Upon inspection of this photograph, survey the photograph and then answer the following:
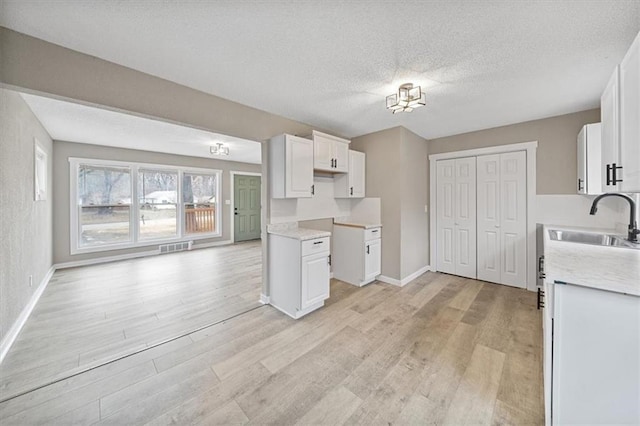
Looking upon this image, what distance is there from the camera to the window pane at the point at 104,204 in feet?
16.3

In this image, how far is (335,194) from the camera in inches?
158

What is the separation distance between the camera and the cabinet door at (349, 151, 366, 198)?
12.6 ft

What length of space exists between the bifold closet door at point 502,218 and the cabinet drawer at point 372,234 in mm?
1583

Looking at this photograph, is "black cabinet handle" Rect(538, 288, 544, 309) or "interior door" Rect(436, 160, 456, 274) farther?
"interior door" Rect(436, 160, 456, 274)

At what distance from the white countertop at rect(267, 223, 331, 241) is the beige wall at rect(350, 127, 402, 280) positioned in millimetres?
1221

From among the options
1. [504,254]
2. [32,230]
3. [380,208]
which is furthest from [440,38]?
[32,230]

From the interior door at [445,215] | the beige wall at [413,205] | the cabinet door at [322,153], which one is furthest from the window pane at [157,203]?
the interior door at [445,215]

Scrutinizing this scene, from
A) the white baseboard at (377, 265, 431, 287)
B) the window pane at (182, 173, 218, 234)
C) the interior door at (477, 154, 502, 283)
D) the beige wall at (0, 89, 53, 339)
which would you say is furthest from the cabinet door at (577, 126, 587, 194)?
the window pane at (182, 173, 218, 234)

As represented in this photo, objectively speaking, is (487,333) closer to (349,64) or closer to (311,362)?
(311,362)

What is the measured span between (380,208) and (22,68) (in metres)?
3.86

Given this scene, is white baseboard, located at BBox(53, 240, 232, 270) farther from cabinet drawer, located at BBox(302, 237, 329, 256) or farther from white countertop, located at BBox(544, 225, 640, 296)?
white countertop, located at BBox(544, 225, 640, 296)

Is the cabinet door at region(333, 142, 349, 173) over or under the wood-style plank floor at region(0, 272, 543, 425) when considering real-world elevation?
over

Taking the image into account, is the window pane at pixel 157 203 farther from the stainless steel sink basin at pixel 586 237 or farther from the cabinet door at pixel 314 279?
the stainless steel sink basin at pixel 586 237

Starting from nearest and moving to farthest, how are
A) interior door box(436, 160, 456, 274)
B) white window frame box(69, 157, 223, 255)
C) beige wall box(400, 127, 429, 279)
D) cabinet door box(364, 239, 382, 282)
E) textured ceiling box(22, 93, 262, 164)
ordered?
1. textured ceiling box(22, 93, 262, 164)
2. cabinet door box(364, 239, 382, 282)
3. beige wall box(400, 127, 429, 279)
4. interior door box(436, 160, 456, 274)
5. white window frame box(69, 157, 223, 255)
